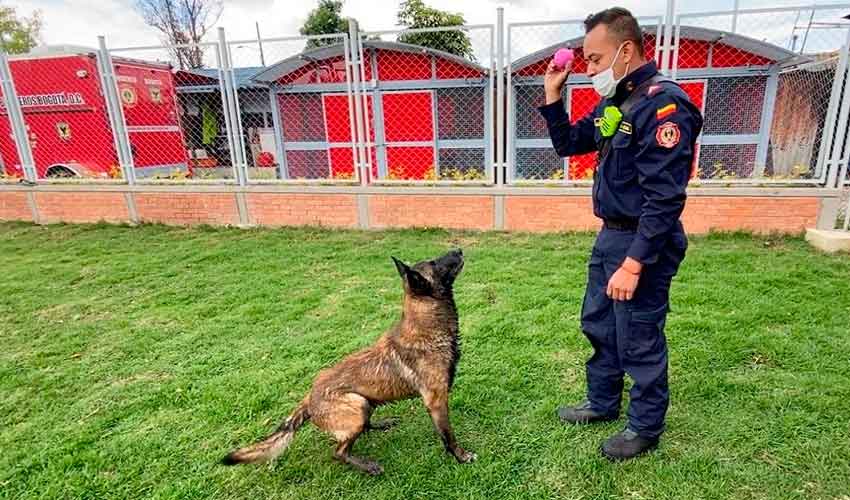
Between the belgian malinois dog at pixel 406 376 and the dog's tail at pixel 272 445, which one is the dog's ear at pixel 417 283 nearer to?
the belgian malinois dog at pixel 406 376

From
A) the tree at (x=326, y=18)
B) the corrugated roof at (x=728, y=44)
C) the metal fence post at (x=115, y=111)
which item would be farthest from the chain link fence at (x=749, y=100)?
the tree at (x=326, y=18)

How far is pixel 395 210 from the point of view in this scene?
658 centimetres

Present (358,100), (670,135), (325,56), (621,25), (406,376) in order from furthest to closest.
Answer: (325,56), (358,100), (406,376), (621,25), (670,135)

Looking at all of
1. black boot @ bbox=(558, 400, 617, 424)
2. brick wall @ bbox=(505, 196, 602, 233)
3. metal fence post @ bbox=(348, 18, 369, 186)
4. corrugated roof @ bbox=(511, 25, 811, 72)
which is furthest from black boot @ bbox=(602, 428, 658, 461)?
corrugated roof @ bbox=(511, 25, 811, 72)

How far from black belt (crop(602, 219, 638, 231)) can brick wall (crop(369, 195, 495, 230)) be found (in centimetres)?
427

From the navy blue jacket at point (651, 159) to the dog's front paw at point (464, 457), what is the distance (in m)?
1.20

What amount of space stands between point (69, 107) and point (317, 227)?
5834 millimetres

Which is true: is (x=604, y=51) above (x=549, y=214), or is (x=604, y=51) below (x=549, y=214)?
above

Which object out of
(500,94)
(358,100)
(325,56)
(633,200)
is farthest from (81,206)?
(633,200)

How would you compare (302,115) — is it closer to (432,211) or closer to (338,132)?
(338,132)

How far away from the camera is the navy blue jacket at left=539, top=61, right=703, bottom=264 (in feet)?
5.51

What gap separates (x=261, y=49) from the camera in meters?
6.43

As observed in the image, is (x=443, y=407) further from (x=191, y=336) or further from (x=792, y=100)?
(x=792, y=100)

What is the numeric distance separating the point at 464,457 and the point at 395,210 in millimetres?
4706
